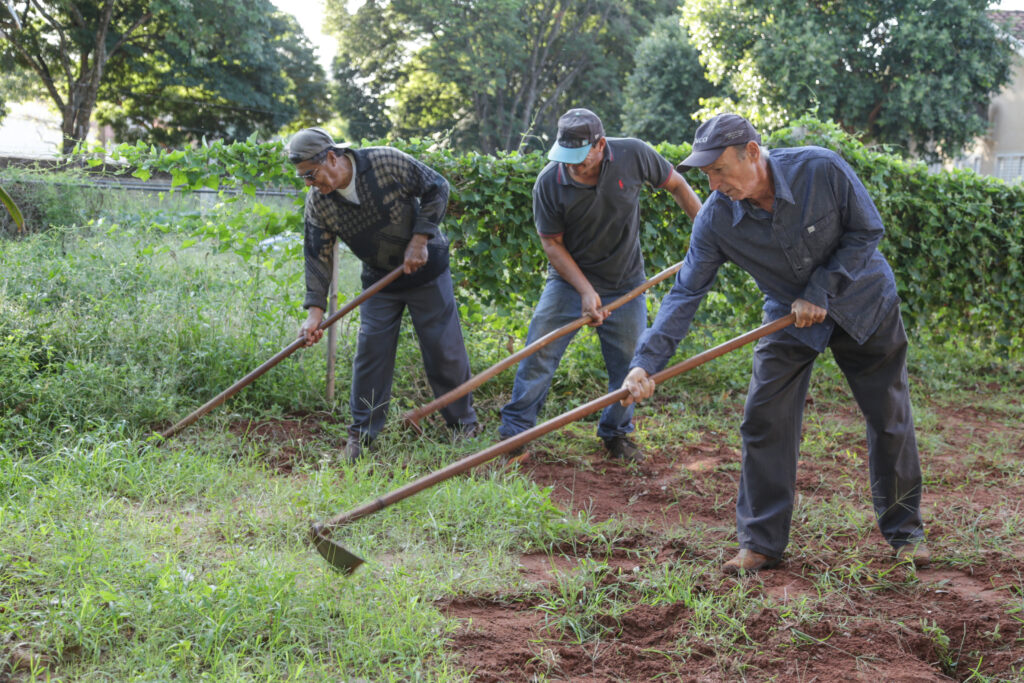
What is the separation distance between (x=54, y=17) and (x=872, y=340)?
78.8ft

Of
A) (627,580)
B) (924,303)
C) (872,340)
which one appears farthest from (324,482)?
(924,303)

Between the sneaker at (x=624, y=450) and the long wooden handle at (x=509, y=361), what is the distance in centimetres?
82

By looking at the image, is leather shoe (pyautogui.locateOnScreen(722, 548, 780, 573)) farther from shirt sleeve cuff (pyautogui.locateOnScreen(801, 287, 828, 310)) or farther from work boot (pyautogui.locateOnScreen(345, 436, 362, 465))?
work boot (pyautogui.locateOnScreen(345, 436, 362, 465))

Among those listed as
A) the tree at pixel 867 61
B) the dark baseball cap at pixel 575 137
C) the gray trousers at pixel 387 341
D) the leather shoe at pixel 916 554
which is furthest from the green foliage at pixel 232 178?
the tree at pixel 867 61

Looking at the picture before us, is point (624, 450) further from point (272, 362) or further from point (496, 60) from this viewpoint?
point (496, 60)

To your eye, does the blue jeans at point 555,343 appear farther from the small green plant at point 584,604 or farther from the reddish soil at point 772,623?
the small green plant at point 584,604

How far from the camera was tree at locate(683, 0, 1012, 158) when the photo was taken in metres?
19.3

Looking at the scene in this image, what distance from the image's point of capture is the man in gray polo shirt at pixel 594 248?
4.47m

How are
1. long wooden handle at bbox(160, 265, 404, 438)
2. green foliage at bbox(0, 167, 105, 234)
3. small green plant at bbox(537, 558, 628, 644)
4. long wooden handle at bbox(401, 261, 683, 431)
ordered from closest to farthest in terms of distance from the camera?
small green plant at bbox(537, 558, 628, 644) < long wooden handle at bbox(401, 261, 683, 431) < long wooden handle at bbox(160, 265, 404, 438) < green foliage at bbox(0, 167, 105, 234)

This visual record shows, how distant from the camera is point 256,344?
5.54m

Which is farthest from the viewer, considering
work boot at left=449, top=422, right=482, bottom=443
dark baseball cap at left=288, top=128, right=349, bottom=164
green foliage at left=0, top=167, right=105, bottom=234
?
green foliage at left=0, top=167, right=105, bottom=234

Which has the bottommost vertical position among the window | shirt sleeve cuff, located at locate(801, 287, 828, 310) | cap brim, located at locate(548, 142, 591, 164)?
shirt sleeve cuff, located at locate(801, 287, 828, 310)

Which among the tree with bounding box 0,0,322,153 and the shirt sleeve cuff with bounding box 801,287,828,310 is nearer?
the shirt sleeve cuff with bounding box 801,287,828,310

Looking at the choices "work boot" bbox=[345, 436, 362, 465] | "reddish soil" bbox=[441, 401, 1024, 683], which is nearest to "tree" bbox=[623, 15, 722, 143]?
"work boot" bbox=[345, 436, 362, 465]
